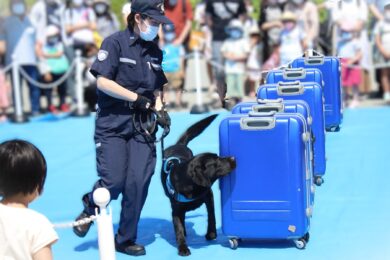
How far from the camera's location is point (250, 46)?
42.7 feet

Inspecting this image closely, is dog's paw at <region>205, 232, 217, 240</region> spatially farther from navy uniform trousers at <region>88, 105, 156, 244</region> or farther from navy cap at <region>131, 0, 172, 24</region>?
navy cap at <region>131, 0, 172, 24</region>

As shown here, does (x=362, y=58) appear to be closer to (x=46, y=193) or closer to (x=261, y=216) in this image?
(x=46, y=193)

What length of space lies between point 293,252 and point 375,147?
4.09 metres

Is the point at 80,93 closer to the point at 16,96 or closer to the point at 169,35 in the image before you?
the point at 16,96

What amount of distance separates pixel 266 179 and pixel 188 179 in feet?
1.75

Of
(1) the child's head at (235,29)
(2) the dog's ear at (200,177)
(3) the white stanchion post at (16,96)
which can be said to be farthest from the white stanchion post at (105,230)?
(3) the white stanchion post at (16,96)

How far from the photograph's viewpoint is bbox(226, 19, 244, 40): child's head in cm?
1277

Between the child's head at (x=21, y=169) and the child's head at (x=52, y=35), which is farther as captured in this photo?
the child's head at (x=52, y=35)

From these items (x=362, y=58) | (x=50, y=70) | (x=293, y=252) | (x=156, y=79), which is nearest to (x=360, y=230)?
(x=293, y=252)

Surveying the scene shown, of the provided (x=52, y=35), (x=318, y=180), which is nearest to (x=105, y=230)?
(x=318, y=180)

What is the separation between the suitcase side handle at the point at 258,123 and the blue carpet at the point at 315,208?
2.96 ft

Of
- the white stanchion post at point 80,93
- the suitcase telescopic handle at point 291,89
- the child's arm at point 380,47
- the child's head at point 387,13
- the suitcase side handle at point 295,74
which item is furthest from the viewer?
the white stanchion post at point 80,93

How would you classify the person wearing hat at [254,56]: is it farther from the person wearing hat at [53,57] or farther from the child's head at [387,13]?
the person wearing hat at [53,57]

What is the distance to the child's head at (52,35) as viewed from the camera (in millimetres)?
13352
